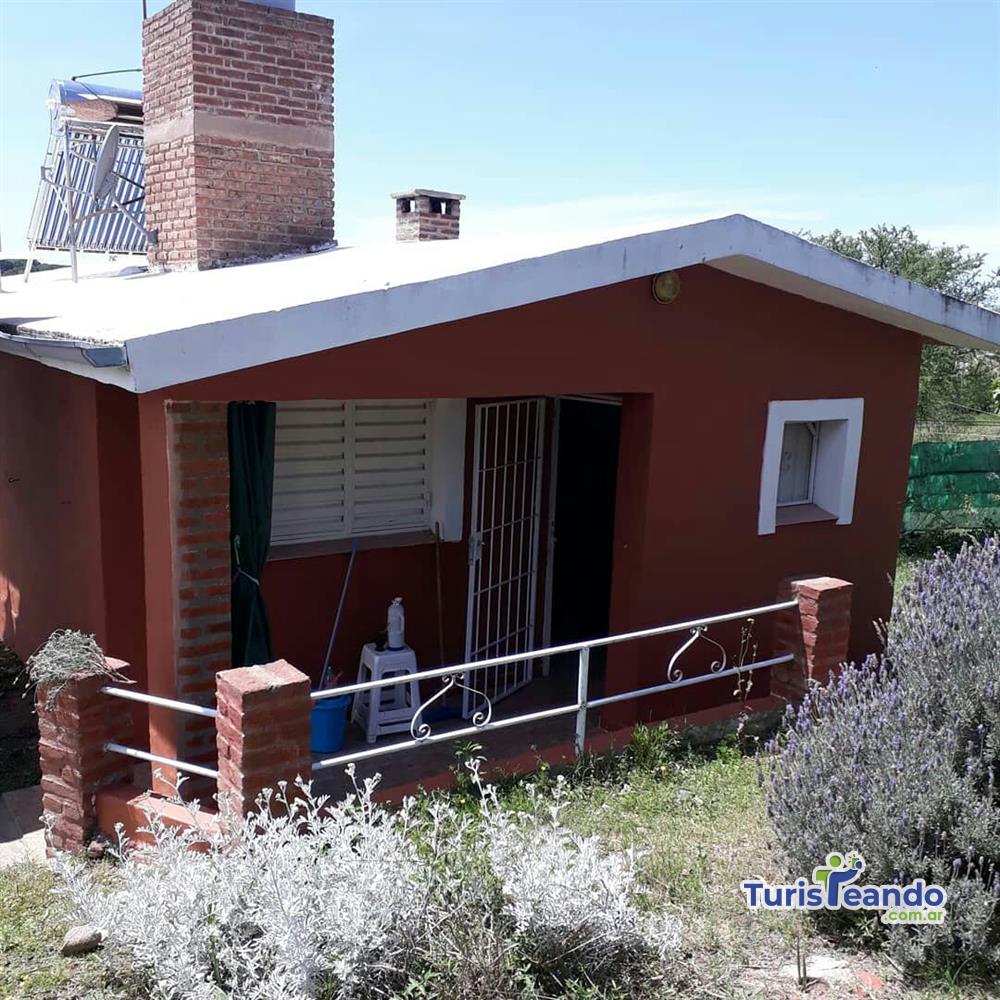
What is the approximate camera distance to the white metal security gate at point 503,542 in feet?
23.5

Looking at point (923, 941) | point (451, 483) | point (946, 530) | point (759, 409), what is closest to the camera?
point (923, 941)

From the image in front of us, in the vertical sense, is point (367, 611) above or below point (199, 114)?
below

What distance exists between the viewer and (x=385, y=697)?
6945 millimetres

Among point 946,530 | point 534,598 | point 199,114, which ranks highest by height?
point 199,114

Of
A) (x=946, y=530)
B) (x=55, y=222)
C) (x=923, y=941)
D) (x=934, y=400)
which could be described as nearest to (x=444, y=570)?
(x=923, y=941)

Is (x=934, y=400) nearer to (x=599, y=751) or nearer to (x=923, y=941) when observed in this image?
(x=599, y=751)

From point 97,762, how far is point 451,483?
3.31 m

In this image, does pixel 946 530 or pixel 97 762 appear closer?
pixel 97 762

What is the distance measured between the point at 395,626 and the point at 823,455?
351 cm

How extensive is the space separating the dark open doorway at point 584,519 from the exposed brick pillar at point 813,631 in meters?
3.09

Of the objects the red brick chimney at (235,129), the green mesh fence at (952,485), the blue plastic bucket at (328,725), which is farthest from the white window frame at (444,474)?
the green mesh fence at (952,485)

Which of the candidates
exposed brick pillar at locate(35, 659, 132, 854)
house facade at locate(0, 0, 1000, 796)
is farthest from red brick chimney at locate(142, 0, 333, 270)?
exposed brick pillar at locate(35, 659, 132, 854)

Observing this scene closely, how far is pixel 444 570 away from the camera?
24.4 ft

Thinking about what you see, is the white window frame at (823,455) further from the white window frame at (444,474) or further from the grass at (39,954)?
the grass at (39,954)
